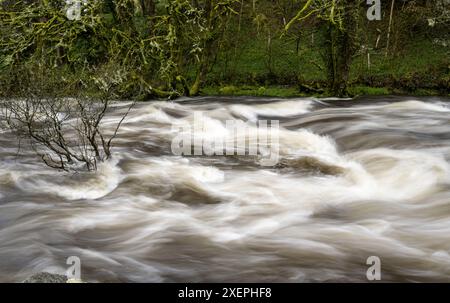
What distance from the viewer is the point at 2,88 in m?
9.33

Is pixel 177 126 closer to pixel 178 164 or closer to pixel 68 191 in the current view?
pixel 178 164

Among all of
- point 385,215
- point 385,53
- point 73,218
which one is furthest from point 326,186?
point 385,53

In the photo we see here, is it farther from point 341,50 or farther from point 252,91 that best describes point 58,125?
point 341,50

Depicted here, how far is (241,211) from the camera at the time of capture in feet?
24.8

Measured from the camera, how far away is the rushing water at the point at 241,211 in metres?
5.90
